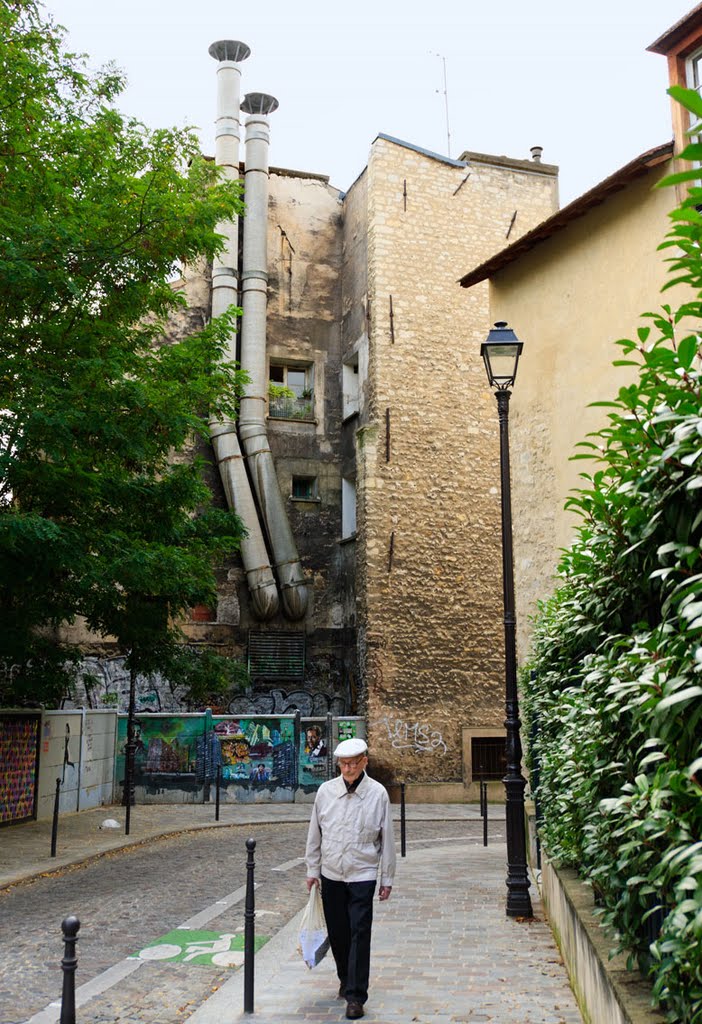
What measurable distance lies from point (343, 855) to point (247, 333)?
61.7 ft

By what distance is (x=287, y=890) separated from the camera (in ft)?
32.5

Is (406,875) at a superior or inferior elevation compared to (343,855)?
inferior

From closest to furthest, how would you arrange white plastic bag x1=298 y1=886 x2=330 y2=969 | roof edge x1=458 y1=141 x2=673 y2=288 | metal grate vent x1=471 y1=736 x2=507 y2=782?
1. white plastic bag x1=298 y1=886 x2=330 y2=969
2. roof edge x1=458 y1=141 x2=673 y2=288
3. metal grate vent x1=471 y1=736 x2=507 y2=782

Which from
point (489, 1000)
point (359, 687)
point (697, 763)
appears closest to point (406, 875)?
point (489, 1000)

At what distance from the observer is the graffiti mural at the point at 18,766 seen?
46.2ft

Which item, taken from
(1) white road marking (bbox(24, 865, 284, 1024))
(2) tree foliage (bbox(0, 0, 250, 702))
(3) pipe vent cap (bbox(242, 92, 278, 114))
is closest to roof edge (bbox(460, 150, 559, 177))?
(3) pipe vent cap (bbox(242, 92, 278, 114))

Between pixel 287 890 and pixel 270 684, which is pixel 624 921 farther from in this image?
pixel 270 684

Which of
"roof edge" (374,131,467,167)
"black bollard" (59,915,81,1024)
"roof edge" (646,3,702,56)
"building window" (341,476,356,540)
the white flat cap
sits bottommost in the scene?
"black bollard" (59,915,81,1024)

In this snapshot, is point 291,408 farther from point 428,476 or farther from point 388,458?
point 428,476

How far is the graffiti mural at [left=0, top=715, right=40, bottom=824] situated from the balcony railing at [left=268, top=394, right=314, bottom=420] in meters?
10.8

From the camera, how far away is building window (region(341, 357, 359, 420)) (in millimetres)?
23906

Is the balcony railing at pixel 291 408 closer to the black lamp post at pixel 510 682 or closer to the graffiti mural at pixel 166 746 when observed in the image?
the graffiti mural at pixel 166 746

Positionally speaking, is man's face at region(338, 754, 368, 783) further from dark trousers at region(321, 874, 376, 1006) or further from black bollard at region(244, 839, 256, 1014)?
black bollard at region(244, 839, 256, 1014)

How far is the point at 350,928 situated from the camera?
547cm
